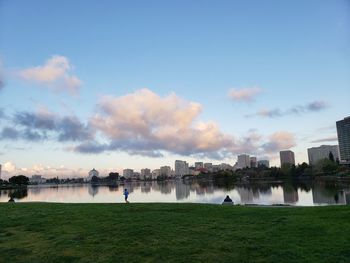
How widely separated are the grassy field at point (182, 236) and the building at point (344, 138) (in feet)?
621

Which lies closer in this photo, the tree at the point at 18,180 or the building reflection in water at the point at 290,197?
the building reflection in water at the point at 290,197

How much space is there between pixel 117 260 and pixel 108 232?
10.4 feet

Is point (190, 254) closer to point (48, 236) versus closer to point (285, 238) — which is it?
point (285, 238)

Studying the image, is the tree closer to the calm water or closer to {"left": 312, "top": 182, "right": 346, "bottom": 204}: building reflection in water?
the calm water

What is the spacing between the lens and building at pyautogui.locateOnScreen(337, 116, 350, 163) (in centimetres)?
18362

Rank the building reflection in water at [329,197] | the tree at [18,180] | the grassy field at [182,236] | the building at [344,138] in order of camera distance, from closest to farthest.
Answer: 1. the grassy field at [182,236]
2. the building reflection in water at [329,197]
3. the tree at [18,180]
4. the building at [344,138]

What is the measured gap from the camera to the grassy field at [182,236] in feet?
29.9

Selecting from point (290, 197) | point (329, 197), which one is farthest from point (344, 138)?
point (329, 197)

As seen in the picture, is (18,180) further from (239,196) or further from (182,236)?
(182,236)

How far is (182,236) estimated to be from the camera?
36.5 feet

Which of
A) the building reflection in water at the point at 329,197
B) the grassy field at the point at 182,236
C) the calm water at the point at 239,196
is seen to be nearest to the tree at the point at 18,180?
the calm water at the point at 239,196

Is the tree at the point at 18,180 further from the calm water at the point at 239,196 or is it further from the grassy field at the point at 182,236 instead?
the grassy field at the point at 182,236

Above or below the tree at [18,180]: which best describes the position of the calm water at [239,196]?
below

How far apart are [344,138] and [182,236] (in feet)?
653
